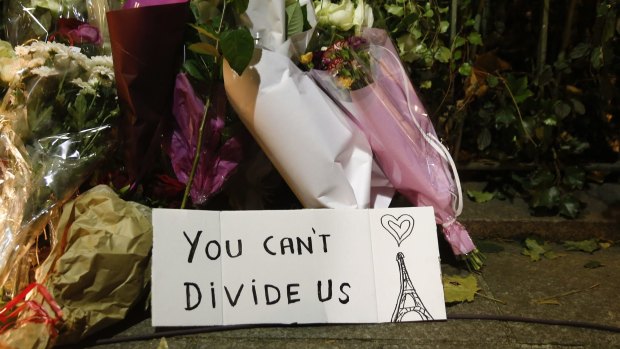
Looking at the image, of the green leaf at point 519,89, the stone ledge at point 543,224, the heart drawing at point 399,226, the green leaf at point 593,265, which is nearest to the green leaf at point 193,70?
the heart drawing at point 399,226

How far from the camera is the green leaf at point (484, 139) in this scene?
221 cm

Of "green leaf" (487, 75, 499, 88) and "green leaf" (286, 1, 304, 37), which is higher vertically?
"green leaf" (286, 1, 304, 37)

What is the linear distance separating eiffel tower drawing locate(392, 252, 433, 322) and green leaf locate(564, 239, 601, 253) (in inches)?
36.2

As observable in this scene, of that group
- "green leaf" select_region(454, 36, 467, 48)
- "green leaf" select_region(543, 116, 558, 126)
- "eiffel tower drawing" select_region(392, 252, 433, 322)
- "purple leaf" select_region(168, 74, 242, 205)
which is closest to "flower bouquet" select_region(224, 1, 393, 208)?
"purple leaf" select_region(168, 74, 242, 205)

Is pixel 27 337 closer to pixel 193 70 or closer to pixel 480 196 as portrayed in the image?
pixel 193 70

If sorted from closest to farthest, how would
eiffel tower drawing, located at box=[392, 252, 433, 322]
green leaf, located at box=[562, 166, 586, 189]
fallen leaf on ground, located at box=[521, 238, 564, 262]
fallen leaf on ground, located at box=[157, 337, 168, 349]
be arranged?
fallen leaf on ground, located at box=[157, 337, 168, 349] < eiffel tower drawing, located at box=[392, 252, 433, 322] < fallen leaf on ground, located at box=[521, 238, 564, 262] < green leaf, located at box=[562, 166, 586, 189]

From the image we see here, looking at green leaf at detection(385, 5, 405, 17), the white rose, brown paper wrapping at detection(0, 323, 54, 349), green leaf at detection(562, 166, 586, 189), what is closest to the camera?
brown paper wrapping at detection(0, 323, 54, 349)

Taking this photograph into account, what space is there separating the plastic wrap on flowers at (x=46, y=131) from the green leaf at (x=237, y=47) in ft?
1.35

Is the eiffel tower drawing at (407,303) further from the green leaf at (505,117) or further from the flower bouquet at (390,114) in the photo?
the green leaf at (505,117)

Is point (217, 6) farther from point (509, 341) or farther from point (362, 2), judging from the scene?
point (509, 341)

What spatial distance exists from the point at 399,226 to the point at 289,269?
0.35 meters

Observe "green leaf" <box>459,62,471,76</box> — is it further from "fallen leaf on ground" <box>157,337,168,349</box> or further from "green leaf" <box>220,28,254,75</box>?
Answer: "fallen leaf on ground" <box>157,337,168,349</box>

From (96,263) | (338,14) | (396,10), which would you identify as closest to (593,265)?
(396,10)

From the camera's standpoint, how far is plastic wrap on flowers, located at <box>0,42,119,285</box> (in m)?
1.42
